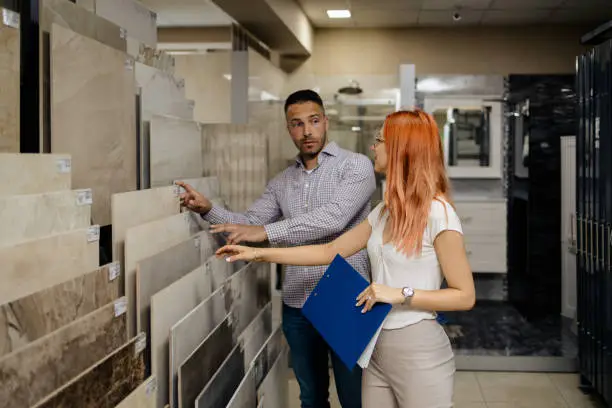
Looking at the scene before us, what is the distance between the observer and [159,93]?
6.79ft

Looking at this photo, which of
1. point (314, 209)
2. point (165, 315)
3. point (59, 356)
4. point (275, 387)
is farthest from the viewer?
point (275, 387)

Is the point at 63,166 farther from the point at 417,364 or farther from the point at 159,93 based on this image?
the point at 417,364

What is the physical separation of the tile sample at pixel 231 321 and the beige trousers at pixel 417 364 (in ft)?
1.48

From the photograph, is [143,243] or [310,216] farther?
[310,216]

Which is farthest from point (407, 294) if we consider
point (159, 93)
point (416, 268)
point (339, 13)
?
point (339, 13)

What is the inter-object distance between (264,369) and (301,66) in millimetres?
4359

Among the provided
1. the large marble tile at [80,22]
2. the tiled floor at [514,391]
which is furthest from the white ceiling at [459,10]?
the large marble tile at [80,22]

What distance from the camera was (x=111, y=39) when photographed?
178cm

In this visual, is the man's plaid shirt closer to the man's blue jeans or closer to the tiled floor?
the man's blue jeans

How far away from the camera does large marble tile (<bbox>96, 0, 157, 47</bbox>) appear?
188cm

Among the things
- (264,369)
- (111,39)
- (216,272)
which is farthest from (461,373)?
(111,39)

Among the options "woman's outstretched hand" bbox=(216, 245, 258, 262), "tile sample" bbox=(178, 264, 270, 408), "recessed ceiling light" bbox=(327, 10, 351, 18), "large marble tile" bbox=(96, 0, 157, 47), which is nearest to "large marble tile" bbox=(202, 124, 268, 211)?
"tile sample" bbox=(178, 264, 270, 408)

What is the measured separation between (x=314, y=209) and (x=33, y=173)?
1174mm

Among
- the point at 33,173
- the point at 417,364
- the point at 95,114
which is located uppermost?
the point at 95,114
